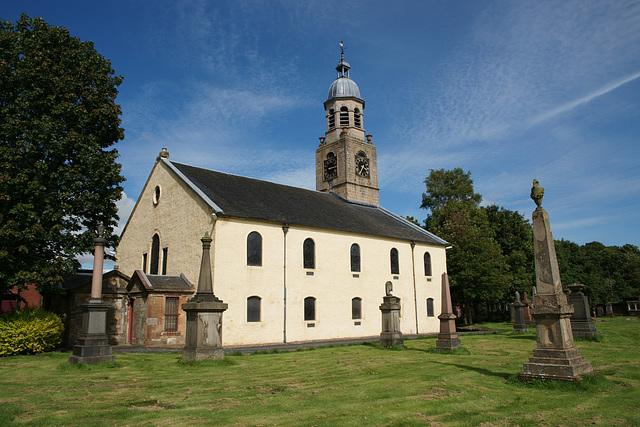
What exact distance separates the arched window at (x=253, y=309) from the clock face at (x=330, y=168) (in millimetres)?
17526

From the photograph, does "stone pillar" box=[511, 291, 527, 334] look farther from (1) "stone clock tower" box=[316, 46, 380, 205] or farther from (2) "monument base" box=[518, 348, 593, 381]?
(2) "monument base" box=[518, 348, 593, 381]

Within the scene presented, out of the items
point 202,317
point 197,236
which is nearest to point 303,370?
point 202,317

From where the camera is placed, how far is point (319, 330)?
2428 centimetres

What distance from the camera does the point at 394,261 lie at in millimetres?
29609

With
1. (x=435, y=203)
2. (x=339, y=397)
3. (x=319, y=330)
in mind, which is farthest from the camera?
(x=435, y=203)

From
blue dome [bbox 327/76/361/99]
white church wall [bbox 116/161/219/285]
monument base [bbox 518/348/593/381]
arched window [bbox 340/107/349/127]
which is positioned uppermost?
blue dome [bbox 327/76/361/99]

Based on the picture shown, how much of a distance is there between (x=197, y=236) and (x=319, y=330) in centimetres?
857

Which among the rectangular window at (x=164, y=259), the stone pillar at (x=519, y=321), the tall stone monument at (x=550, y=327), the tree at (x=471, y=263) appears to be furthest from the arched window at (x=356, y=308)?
the tall stone monument at (x=550, y=327)

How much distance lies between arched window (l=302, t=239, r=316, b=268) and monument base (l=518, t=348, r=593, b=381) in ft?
54.1

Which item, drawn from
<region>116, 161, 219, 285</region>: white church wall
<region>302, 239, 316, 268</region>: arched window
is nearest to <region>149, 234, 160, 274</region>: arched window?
<region>116, 161, 219, 285</region>: white church wall

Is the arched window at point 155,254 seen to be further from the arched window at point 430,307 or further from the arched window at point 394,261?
the arched window at point 430,307

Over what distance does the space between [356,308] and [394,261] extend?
4888mm

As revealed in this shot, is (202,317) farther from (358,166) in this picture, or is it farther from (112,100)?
(358,166)

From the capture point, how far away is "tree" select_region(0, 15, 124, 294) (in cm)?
1620
